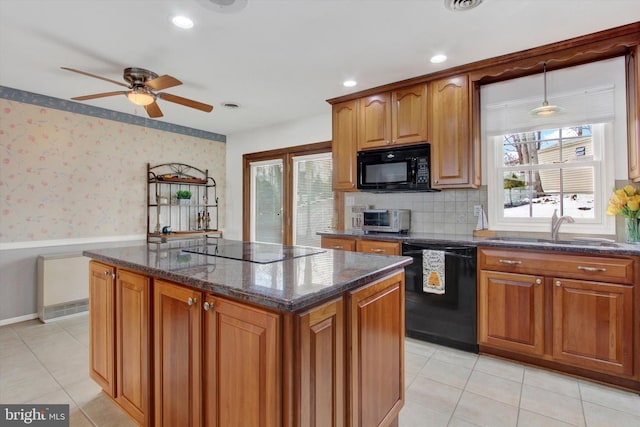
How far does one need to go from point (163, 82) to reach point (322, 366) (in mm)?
2360

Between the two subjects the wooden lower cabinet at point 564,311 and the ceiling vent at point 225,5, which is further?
the wooden lower cabinet at point 564,311

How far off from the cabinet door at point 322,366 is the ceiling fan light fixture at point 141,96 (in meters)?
2.54

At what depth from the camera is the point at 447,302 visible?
2773 mm

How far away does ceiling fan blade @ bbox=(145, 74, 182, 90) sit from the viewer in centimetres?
241

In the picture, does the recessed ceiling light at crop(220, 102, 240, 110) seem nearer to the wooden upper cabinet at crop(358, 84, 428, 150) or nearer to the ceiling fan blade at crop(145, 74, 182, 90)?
the ceiling fan blade at crop(145, 74, 182, 90)

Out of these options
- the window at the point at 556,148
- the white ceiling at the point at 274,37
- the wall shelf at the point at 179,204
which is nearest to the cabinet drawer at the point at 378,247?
the window at the point at 556,148

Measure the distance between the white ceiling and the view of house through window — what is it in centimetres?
87

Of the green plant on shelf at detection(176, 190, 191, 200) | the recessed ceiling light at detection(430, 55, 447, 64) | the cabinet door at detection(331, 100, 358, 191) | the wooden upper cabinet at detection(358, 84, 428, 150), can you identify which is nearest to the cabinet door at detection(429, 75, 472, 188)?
the wooden upper cabinet at detection(358, 84, 428, 150)

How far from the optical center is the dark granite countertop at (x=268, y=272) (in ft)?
3.67

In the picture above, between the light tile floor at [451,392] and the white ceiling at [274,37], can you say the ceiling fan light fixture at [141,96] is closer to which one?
the white ceiling at [274,37]

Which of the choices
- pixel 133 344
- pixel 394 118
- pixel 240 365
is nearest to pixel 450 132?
pixel 394 118

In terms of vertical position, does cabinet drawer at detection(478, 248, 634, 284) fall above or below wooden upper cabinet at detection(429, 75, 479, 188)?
below

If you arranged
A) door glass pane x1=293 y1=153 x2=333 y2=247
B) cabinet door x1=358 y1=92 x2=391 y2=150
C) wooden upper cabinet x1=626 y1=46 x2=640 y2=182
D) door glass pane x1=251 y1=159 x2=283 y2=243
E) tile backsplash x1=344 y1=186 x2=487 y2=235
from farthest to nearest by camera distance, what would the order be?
door glass pane x1=251 y1=159 x2=283 y2=243, door glass pane x1=293 y1=153 x2=333 y2=247, cabinet door x1=358 y1=92 x2=391 y2=150, tile backsplash x1=344 y1=186 x2=487 y2=235, wooden upper cabinet x1=626 y1=46 x2=640 y2=182

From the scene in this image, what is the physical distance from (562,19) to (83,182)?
4.76 m
